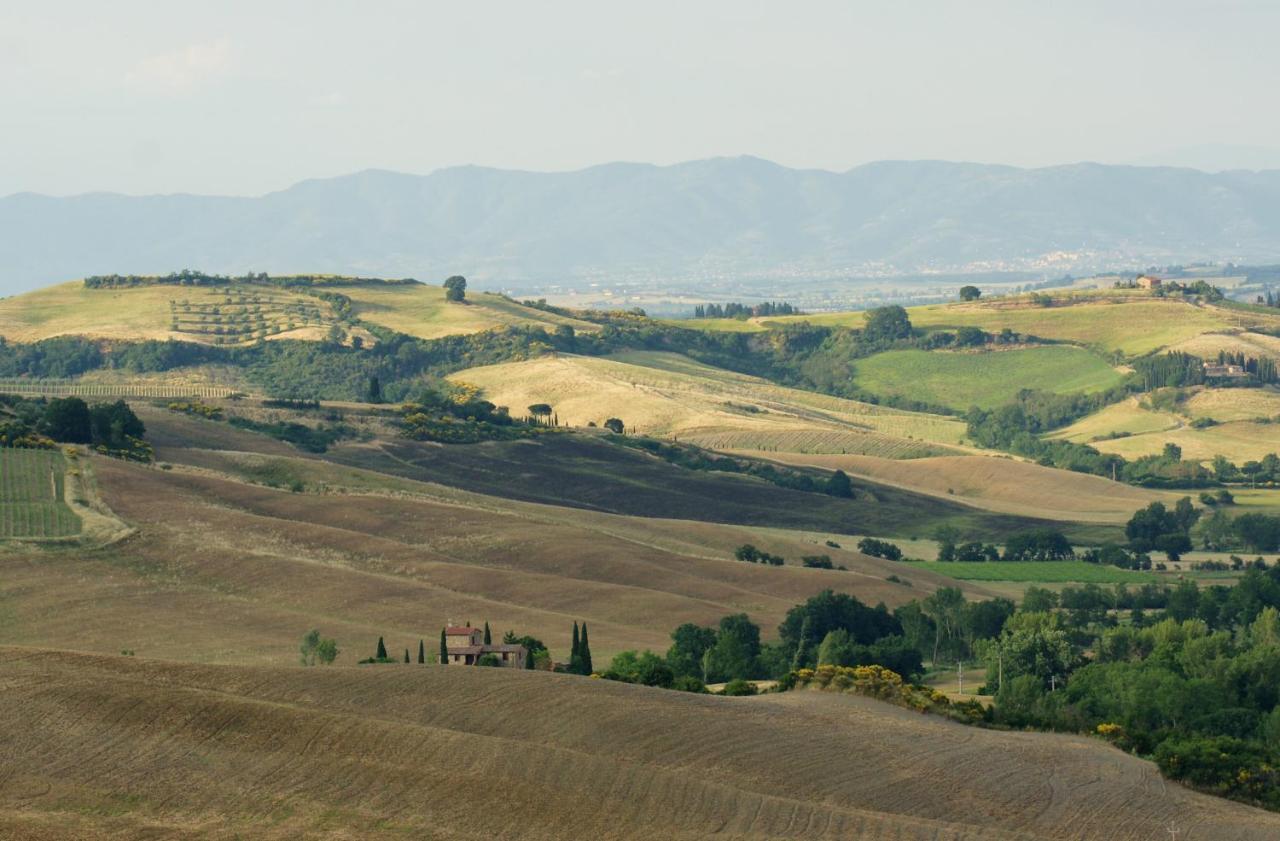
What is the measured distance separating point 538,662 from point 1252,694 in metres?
36.8

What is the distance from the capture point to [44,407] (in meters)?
159

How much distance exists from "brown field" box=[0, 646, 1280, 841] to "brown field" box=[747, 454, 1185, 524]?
103943 mm

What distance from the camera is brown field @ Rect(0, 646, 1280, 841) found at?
192 ft

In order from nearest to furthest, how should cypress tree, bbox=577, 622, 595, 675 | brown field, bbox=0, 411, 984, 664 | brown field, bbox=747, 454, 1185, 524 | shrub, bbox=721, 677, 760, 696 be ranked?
shrub, bbox=721, 677, 760, 696 < cypress tree, bbox=577, 622, 595, 675 < brown field, bbox=0, 411, 984, 664 < brown field, bbox=747, 454, 1185, 524

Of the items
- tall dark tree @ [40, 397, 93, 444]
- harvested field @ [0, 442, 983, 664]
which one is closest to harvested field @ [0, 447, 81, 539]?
harvested field @ [0, 442, 983, 664]

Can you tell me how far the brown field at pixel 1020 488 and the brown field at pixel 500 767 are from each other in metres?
104

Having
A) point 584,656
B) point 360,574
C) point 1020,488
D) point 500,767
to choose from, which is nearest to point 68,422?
point 360,574

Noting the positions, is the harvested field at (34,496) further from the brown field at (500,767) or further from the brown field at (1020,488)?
the brown field at (1020,488)

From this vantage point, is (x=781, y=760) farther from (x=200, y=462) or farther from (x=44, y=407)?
(x=44, y=407)

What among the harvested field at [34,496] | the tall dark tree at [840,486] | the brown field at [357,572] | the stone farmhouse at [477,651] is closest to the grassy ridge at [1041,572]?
the brown field at [357,572]

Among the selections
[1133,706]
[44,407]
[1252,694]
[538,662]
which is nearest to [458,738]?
[538,662]

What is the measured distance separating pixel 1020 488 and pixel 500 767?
134 m

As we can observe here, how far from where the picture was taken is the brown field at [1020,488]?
183 meters

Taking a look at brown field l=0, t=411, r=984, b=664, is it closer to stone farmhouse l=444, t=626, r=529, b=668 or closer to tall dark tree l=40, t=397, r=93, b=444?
stone farmhouse l=444, t=626, r=529, b=668
